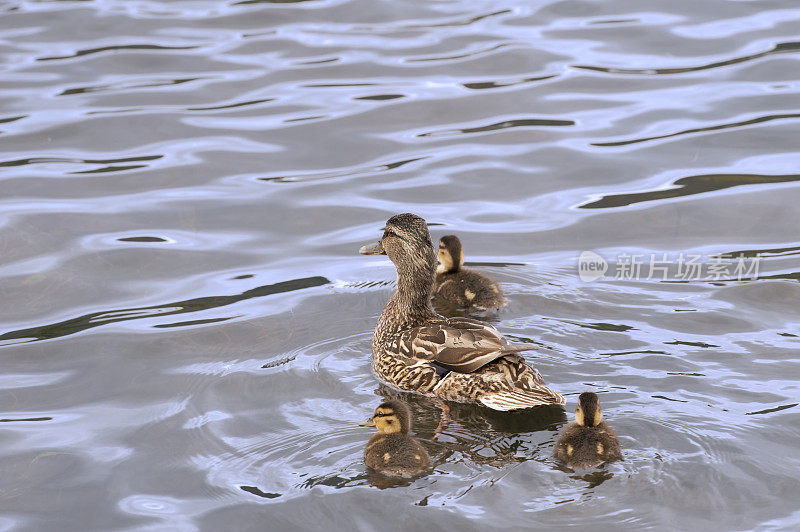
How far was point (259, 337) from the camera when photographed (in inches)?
281

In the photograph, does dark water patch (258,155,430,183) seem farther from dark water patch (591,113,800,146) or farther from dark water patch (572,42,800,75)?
dark water patch (572,42,800,75)

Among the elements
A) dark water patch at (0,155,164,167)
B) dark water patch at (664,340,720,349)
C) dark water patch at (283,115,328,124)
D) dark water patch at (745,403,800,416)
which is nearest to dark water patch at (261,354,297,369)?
dark water patch at (664,340,720,349)

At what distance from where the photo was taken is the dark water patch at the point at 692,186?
9.27 m

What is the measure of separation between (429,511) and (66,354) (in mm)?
3120

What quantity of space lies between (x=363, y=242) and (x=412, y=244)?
1.76 meters

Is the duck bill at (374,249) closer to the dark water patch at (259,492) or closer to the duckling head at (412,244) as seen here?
the duckling head at (412,244)

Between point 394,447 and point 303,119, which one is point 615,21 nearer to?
point 303,119

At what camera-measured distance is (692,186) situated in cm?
952

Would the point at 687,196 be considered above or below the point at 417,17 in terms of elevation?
below

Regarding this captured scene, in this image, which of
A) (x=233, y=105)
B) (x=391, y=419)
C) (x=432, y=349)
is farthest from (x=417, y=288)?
(x=233, y=105)

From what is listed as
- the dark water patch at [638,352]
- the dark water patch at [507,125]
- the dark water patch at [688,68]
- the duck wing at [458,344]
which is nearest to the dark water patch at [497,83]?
the dark water patch at [688,68]

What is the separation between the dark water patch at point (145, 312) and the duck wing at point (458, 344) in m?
1.48

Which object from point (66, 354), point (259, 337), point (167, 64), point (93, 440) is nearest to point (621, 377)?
point (259, 337)

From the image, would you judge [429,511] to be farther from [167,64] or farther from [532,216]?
[167,64]
